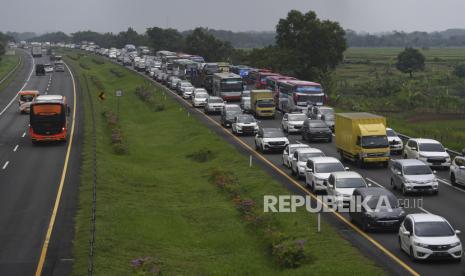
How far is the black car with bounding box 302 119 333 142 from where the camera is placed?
55.9 metres

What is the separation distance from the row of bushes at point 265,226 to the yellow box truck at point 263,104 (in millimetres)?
29690

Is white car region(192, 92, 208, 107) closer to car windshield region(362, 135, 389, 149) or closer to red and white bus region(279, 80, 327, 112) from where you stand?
red and white bus region(279, 80, 327, 112)

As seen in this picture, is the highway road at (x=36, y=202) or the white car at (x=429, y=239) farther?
the highway road at (x=36, y=202)

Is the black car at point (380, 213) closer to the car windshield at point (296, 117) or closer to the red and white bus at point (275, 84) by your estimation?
the car windshield at point (296, 117)

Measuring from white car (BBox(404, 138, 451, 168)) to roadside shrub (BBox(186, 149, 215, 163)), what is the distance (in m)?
13.9

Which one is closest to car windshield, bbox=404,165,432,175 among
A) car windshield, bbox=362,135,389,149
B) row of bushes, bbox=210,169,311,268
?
car windshield, bbox=362,135,389,149

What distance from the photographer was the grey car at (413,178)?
3591cm

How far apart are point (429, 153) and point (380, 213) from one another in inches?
668

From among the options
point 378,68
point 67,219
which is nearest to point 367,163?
point 67,219

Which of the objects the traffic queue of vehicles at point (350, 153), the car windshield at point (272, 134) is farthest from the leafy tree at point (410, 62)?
the car windshield at point (272, 134)

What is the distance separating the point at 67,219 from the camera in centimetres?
3084

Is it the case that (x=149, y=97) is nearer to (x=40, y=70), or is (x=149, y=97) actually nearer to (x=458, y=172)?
(x=40, y=70)

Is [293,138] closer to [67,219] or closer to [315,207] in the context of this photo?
[315,207]

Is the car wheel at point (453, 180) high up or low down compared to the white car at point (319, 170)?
down
